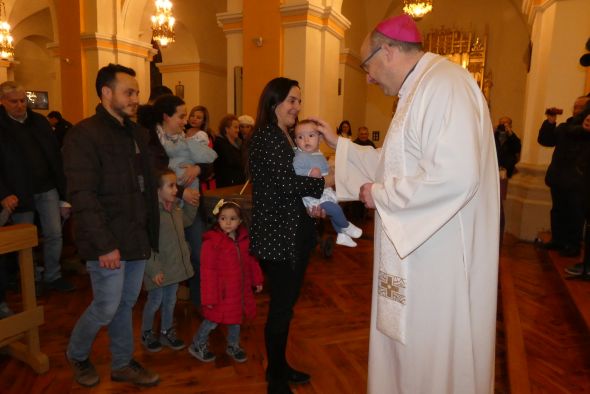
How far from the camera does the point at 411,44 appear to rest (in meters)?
1.65

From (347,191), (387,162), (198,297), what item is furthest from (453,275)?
(198,297)

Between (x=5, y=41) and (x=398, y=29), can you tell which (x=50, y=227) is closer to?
(x=398, y=29)

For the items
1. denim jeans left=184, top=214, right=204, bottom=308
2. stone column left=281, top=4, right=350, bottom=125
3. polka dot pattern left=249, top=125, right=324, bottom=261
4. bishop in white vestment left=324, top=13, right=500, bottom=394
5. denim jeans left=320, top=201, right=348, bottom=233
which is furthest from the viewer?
stone column left=281, top=4, right=350, bottom=125

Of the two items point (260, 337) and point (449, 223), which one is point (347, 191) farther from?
point (260, 337)

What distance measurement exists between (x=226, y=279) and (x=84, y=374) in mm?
926

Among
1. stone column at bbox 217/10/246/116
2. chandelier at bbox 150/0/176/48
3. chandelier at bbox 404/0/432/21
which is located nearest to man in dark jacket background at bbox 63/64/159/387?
stone column at bbox 217/10/246/116

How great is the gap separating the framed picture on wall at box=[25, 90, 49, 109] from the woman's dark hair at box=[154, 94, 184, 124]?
608 inches

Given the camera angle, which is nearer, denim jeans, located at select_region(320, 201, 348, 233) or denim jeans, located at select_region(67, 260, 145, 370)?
denim jeans, located at select_region(320, 201, 348, 233)

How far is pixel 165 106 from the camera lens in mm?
2869

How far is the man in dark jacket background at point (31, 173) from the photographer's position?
3.43 metres

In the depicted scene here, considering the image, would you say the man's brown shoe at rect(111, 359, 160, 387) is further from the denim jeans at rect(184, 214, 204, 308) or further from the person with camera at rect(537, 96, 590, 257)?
the person with camera at rect(537, 96, 590, 257)

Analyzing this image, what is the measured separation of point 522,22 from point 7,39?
12.9 metres

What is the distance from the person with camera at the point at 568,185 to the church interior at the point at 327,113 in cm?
22

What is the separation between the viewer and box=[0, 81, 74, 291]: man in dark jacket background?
135 inches
